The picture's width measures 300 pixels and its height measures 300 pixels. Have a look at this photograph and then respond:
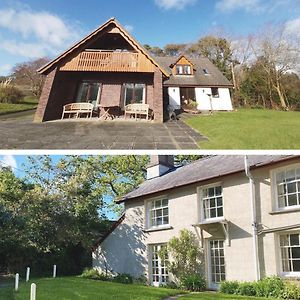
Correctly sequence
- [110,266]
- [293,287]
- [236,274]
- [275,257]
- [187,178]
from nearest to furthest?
1. [293,287]
2. [275,257]
3. [236,274]
4. [187,178]
5. [110,266]

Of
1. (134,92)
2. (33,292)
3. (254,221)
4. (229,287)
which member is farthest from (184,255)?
(134,92)

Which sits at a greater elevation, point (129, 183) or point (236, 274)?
point (129, 183)

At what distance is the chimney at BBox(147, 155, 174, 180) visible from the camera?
14.2 meters

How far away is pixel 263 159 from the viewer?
31.1 ft

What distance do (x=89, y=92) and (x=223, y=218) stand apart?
13.9 feet

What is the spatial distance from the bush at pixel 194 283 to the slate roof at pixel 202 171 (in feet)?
7.16

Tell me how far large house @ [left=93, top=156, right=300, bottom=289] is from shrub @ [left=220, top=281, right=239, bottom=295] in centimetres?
38

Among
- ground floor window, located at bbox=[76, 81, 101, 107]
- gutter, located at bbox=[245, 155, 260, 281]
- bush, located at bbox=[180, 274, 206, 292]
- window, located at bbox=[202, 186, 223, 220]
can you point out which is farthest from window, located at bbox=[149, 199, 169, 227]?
ground floor window, located at bbox=[76, 81, 101, 107]

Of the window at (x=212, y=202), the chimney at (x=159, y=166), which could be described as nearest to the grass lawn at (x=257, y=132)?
the window at (x=212, y=202)

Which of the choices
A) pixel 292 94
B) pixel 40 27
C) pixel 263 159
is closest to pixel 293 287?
pixel 263 159

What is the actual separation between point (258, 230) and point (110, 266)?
543 cm

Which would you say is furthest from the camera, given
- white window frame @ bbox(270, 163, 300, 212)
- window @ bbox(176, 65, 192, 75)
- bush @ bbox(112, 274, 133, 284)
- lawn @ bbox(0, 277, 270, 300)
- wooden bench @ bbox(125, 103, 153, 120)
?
bush @ bbox(112, 274, 133, 284)

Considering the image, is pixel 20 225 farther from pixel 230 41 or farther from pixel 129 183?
pixel 230 41

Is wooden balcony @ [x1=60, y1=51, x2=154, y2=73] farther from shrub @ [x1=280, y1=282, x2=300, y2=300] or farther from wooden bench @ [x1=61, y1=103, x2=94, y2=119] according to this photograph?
shrub @ [x1=280, y1=282, x2=300, y2=300]
